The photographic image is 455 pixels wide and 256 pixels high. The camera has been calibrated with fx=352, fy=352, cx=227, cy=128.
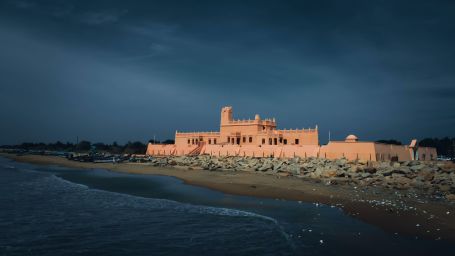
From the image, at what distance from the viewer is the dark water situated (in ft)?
36.1

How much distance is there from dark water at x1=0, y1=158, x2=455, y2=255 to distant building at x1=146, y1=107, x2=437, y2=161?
25277 mm

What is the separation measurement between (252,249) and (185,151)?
53891 millimetres

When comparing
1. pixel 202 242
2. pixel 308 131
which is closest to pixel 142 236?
pixel 202 242

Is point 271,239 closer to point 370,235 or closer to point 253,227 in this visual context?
point 253,227

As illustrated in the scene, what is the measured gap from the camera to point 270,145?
52.1m

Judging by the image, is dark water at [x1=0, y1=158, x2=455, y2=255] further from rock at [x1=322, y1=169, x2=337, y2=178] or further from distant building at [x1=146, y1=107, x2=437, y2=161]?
distant building at [x1=146, y1=107, x2=437, y2=161]

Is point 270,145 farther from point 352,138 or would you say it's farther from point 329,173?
point 329,173

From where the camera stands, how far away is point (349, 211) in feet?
54.1

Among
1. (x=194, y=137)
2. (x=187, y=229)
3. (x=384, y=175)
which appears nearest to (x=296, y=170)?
(x=384, y=175)

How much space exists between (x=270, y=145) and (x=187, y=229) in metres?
39.3

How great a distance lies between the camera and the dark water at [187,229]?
1102cm

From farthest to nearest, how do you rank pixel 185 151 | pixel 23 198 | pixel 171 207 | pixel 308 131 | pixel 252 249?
1. pixel 185 151
2. pixel 308 131
3. pixel 23 198
4. pixel 171 207
5. pixel 252 249

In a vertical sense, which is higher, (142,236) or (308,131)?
(308,131)

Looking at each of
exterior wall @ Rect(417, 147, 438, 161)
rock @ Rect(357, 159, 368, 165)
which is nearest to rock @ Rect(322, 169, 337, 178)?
rock @ Rect(357, 159, 368, 165)
